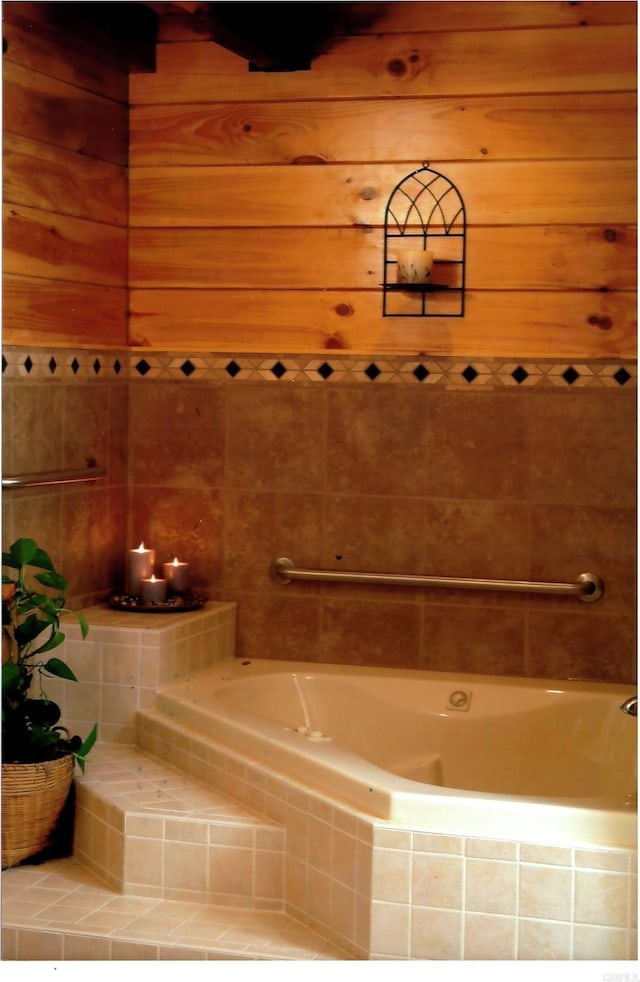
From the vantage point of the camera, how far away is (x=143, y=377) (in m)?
4.01

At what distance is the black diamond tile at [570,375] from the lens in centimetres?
366

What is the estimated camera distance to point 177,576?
153 inches

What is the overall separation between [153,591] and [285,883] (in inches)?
47.6

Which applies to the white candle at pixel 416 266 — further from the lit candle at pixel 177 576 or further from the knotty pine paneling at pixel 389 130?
the lit candle at pixel 177 576

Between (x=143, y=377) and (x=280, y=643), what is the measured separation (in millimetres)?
986

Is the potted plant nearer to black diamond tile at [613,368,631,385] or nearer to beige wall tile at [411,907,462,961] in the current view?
beige wall tile at [411,907,462,961]

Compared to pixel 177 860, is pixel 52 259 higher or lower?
higher

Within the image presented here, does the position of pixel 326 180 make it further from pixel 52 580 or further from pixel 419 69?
pixel 52 580

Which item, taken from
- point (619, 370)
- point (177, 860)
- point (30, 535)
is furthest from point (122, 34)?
point (177, 860)

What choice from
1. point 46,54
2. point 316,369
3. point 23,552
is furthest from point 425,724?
point 46,54

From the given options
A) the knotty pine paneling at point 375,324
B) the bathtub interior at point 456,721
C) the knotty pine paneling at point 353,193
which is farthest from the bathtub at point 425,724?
the knotty pine paneling at point 353,193

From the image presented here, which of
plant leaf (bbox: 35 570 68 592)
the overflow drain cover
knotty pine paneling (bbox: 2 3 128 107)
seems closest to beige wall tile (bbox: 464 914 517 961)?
the overflow drain cover

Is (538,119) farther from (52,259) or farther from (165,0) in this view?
(52,259)

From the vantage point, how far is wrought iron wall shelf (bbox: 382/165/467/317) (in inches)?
146
